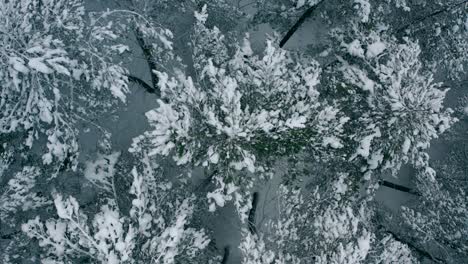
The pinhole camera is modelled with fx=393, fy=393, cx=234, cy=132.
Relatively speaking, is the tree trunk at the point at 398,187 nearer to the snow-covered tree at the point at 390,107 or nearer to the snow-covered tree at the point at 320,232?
the snow-covered tree at the point at 320,232

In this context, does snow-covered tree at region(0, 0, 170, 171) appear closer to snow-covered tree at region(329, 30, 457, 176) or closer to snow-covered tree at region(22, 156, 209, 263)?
snow-covered tree at region(22, 156, 209, 263)

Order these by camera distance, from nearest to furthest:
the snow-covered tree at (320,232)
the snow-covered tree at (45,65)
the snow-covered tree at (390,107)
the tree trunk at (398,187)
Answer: the snow-covered tree at (45,65)
the snow-covered tree at (390,107)
the snow-covered tree at (320,232)
the tree trunk at (398,187)

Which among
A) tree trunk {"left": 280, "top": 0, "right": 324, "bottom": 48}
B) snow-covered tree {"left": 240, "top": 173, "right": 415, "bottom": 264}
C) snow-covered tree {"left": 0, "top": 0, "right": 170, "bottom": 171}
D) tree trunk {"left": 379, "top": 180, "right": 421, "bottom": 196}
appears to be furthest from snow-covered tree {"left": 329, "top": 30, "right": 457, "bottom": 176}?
snow-covered tree {"left": 0, "top": 0, "right": 170, "bottom": 171}

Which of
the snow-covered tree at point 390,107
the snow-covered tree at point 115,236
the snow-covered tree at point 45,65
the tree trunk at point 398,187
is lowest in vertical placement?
the snow-covered tree at point 115,236

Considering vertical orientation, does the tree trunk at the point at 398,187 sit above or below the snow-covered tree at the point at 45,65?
below

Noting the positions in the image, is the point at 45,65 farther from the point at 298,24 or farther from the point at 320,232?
the point at 298,24

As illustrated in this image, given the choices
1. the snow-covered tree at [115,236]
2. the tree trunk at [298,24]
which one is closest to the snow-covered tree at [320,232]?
the snow-covered tree at [115,236]

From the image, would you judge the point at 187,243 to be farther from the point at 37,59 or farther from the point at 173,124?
the point at 37,59

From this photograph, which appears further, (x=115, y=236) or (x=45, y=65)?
(x=115, y=236)

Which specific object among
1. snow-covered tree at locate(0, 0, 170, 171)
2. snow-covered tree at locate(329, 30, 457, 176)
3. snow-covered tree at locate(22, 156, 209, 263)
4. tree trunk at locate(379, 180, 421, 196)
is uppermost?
snow-covered tree at locate(329, 30, 457, 176)

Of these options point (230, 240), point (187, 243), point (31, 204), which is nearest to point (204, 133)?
point (187, 243)

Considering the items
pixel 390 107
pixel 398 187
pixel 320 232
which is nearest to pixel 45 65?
pixel 320 232
